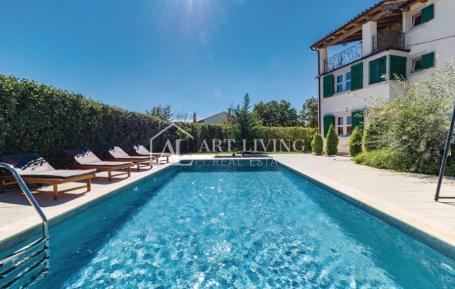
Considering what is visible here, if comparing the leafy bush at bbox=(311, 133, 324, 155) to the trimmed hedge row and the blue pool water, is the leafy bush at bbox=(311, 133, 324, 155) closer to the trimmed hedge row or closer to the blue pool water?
the trimmed hedge row

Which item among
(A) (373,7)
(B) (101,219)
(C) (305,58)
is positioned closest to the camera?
(B) (101,219)

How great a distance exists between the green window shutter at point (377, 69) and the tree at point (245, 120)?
309 inches

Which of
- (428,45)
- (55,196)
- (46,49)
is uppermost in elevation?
(46,49)

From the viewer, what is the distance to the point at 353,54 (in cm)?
1709

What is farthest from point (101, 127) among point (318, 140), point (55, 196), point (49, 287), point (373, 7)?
point (373, 7)

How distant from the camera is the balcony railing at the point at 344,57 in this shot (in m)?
16.8

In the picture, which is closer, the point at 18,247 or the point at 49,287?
the point at 49,287

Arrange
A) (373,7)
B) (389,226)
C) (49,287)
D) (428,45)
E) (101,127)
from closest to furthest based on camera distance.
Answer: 1. (49,287)
2. (389,226)
3. (101,127)
4. (428,45)
5. (373,7)

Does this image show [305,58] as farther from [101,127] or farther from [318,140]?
[101,127]

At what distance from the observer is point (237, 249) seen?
3.77 metres

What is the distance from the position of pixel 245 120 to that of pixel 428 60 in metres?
10.9

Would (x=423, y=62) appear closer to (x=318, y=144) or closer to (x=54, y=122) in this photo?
(x=318, y=144)

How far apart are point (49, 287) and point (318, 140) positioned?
1737 centimetres

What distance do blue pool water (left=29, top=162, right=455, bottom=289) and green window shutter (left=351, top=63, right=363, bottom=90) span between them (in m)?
12.4
